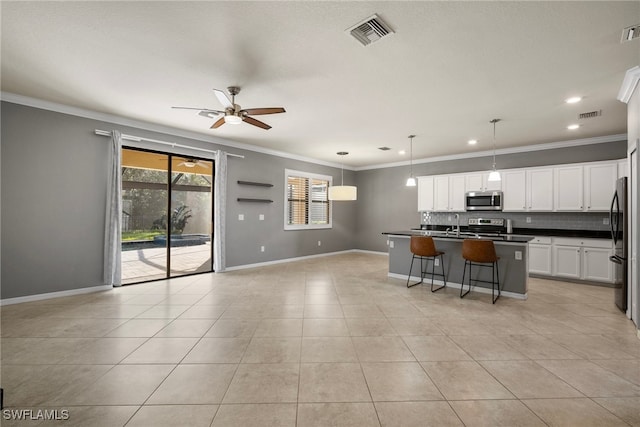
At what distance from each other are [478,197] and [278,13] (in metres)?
5.97

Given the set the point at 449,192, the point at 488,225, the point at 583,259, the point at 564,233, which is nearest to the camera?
the point at 583,259

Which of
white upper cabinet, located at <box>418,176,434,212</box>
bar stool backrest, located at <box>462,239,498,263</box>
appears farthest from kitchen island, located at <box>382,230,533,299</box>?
white upper cabinet, located at <box>418,176,434,212</box>

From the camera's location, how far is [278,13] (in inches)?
86.0

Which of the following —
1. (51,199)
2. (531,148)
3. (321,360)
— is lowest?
(321,360)

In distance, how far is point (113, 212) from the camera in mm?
4527

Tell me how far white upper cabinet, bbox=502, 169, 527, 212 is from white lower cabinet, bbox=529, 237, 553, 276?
2.56ft

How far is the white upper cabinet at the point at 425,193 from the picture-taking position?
7273 millimetres

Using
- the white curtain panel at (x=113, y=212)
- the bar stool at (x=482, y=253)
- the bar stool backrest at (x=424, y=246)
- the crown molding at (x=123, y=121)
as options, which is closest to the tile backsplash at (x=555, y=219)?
the bar stool at (x=482, y=253)

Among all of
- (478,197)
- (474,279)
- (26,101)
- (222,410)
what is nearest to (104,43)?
(26,101)

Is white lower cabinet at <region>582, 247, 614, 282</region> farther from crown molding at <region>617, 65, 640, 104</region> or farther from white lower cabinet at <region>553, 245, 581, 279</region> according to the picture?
crown molding at <region>617, 65, 640, 104</region>

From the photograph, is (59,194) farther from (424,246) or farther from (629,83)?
(629,83)

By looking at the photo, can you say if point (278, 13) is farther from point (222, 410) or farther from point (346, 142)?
point (346, 142)

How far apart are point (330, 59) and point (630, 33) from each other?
2603 millimetres

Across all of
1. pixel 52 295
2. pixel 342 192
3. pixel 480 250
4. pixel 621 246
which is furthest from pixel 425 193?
pixel 52 295
